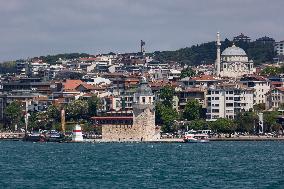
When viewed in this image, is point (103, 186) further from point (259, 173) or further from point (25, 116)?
point (25, 116)

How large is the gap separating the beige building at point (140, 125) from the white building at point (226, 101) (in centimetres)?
1124

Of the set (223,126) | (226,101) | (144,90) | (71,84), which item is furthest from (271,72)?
(144,90)

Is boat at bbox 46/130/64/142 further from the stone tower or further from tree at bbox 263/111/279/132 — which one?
tree at bbox 263/111/279/132

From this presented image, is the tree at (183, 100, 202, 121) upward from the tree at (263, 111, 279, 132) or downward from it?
upward

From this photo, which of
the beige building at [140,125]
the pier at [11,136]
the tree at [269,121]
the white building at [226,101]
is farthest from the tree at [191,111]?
the pier at [11,136]

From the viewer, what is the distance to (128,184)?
2179 inches

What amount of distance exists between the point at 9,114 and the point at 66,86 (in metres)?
13.2

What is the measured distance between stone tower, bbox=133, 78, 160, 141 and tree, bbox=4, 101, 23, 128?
2218cm

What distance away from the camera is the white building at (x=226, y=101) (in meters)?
122

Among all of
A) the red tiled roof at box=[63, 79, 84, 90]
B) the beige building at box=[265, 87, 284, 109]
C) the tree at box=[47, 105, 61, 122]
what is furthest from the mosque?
the tree at box=[47, 105, 61, 122]

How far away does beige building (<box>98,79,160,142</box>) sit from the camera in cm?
10988

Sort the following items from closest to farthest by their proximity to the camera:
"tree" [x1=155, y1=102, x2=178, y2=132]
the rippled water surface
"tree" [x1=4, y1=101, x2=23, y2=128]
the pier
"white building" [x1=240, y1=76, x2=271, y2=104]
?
the rippled water surface → "tree" [x1=155, y1=102, x2=178, y2=132] → the pier → "white building" [x1=240, y1=76, x2=271, y2=104] → "tree" [x1=4, y1=101, x2=23, y2=128]

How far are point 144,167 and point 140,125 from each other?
4289 cm

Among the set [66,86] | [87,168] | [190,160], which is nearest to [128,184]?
[87,168]
